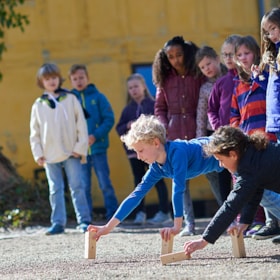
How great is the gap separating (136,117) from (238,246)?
14.1ft

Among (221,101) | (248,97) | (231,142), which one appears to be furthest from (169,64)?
(231,142)

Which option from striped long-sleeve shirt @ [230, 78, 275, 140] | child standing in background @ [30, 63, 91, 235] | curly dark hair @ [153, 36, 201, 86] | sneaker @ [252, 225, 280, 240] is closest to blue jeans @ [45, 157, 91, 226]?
child standing in background @ [30, 63, 91, 235]

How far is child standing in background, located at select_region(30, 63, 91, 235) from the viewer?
29.5ft

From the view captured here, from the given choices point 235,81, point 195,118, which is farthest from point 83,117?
point 235,81

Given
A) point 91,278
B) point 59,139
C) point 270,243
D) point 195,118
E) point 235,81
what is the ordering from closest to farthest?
point 91,278, point 270,243, point 235,81, point 195,118, point 59,139

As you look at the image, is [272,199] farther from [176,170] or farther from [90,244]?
[90,244]

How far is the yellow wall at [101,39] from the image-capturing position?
12148 millimetres

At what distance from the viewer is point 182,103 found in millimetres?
8367

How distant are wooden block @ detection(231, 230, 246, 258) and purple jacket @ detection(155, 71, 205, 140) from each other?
237 cm

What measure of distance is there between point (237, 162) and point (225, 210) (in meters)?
0.33

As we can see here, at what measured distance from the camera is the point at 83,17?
1227cm

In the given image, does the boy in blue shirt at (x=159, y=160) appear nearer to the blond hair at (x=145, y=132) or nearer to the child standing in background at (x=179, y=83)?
the blond hair at (x=145, y=132)

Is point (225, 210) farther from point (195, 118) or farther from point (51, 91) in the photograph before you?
point (51, 91)

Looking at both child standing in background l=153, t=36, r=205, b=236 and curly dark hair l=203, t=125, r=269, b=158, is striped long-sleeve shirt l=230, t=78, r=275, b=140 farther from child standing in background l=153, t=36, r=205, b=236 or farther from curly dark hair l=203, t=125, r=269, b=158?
curly dark hair l=203, t=125, r=269, b=158
